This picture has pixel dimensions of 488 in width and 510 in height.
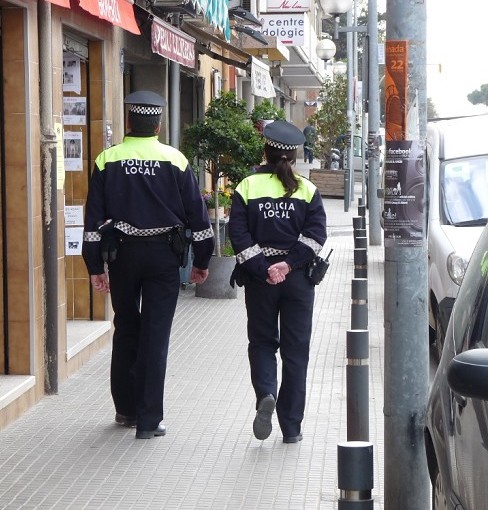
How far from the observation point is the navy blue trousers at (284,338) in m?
7.49

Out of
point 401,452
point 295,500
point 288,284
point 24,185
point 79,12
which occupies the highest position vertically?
point 79,12

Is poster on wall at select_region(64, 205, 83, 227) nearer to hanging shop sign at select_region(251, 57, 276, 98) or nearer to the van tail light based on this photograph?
the van tail light

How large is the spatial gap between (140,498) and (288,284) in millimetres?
1636

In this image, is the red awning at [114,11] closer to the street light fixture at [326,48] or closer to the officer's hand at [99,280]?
the officer's hand at [99,280]

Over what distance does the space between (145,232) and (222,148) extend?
7106 mm

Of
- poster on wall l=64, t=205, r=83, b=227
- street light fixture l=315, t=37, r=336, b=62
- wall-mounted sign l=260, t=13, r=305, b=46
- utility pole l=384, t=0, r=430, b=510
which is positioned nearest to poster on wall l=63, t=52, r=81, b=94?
poster on wall l=64, t=205, r=83, b=227

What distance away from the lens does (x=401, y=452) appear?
221 inches

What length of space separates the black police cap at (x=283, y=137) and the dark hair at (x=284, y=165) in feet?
0.10

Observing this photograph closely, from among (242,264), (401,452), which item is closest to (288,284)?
(242,264)

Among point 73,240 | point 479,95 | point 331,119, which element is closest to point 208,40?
point 73,240

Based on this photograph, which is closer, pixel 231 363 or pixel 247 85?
pixel 231 363

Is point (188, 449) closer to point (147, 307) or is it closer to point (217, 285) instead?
point (147, 307)

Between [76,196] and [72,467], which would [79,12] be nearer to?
[76,196]

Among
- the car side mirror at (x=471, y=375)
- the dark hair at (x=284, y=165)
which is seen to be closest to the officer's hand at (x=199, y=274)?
the dark hair at (x=284, y=165)
